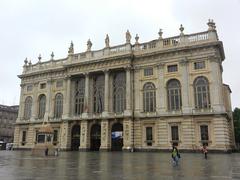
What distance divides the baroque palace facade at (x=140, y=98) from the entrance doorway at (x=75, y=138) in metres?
0.19

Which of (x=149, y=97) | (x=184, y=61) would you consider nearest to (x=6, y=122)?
(x=149, y=97)

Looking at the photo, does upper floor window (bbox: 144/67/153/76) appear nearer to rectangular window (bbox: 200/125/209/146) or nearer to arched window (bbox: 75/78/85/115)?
rectangular window (bbox: 200/125/209/146)

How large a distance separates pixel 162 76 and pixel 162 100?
422cm

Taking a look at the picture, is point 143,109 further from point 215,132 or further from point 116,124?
point 215,132

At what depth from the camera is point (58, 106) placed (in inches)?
2239

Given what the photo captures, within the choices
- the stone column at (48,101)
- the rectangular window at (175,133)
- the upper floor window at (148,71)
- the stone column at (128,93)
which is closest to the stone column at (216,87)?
the rectangular window at (175,133)

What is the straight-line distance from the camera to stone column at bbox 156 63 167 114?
45562 mm

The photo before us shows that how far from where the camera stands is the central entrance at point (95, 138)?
50844 mm

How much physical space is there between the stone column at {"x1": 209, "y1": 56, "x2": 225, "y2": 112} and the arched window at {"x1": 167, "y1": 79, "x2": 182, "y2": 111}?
207 inches

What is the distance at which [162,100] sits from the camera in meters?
45.9

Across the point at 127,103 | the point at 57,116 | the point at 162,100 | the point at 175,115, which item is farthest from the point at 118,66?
the point at 57,116

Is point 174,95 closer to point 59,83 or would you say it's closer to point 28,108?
point 59,83

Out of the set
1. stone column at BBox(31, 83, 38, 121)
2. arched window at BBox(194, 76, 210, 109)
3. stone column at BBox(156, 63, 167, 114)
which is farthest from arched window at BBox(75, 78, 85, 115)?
arched window at BBox(194, 76, 210, 109)

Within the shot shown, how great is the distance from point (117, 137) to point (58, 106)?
1594 centimetres
